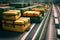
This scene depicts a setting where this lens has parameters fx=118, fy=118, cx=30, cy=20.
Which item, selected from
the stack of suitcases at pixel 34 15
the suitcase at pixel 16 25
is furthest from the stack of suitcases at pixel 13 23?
the stack of suitcases at pixel 34 15

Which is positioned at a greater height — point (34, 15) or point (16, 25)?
point (34, 15)

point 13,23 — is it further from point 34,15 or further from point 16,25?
point 34,15

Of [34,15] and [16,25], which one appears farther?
[34,15]

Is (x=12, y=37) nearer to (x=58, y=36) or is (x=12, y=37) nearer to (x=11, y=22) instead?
(x=11, y=22)

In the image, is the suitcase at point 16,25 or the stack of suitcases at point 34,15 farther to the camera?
the stack of suitcases at point 34,15

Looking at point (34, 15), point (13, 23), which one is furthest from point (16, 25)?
point (34, 15)

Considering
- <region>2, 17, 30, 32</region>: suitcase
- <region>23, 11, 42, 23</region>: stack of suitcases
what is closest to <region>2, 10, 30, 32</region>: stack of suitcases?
<region>2, 17, 30, 32</region>: suitcase

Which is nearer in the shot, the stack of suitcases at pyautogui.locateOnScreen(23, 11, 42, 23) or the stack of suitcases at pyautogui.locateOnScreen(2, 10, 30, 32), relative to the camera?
the stack of suitcases at pyautogui.locateOnScreen(2, 10, 30, 32)

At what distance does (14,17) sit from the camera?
423 cm

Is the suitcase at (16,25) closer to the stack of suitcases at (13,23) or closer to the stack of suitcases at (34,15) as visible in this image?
the stack of suitcases at (13,23)

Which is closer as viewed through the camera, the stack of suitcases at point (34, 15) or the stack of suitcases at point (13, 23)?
the stack of suitcases at point (13, 23)

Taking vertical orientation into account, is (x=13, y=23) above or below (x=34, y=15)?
below

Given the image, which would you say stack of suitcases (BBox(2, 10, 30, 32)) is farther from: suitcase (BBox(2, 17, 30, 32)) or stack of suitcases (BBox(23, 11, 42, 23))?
stack of suitcases (BBox(23, 11, 42, 23))

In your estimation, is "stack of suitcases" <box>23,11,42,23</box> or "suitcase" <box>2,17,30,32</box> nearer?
"suitcase" <box>2,17,30,32</box>
